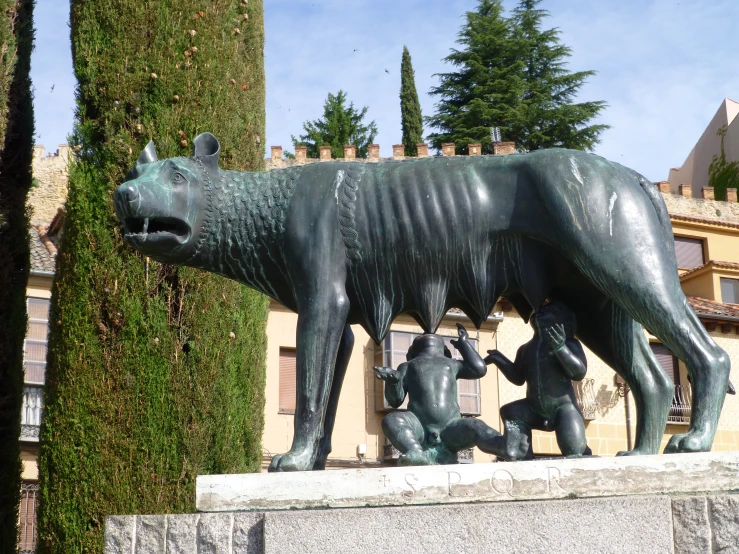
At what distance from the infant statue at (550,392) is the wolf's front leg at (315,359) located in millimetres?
774

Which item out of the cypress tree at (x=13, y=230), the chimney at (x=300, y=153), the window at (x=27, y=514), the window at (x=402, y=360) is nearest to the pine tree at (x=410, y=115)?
the chimney at (x=300, y=153)

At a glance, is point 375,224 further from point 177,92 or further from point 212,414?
point 177,92

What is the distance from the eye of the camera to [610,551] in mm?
3482

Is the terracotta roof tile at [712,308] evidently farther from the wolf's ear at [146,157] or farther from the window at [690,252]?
the wolf's ear at [146,157]

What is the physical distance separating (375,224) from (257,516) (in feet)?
4.37

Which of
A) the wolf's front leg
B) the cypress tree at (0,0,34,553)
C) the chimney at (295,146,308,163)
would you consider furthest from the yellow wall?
the wolf's front leg

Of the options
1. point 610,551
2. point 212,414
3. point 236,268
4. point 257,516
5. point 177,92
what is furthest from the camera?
point 177,92

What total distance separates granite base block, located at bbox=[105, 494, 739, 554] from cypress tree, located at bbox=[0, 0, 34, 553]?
263 inches

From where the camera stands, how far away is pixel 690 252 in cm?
3062

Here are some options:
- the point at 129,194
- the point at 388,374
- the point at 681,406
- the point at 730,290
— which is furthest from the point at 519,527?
the point at 730,290

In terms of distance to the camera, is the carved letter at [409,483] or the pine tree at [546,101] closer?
the carved letter at [409,483]

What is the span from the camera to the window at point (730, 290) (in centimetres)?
2688

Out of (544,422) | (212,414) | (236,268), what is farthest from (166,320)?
(544,422)

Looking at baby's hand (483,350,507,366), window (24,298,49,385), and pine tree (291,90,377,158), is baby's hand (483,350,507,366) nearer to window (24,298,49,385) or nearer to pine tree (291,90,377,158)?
window (24,298,49,385)
